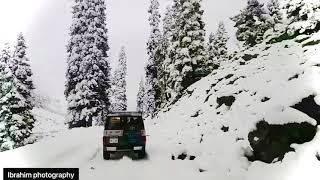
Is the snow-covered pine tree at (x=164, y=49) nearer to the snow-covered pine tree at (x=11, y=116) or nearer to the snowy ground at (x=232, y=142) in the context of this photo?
the snow-covered pine tree at (x=11, y=116)

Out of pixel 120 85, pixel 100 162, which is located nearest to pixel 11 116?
pixel 100 162

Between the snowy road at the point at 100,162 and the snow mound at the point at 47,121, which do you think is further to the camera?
the snow mound at the point at 47,121

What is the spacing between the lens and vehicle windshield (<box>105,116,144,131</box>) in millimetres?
19047

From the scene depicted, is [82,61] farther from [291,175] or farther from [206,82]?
[291,175]

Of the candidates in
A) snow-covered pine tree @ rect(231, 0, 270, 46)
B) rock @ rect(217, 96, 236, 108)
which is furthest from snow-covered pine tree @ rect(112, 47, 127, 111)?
rock @ rect(217, 96, 236, 108)

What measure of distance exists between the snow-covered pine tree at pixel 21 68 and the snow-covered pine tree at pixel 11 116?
0.67 meters

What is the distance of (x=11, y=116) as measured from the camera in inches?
1467

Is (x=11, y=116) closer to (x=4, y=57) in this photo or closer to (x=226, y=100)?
(x=4, y=57)

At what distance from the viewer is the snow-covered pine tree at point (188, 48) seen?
3862 cm

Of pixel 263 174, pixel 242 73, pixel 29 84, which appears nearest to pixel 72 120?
pixel 29 84

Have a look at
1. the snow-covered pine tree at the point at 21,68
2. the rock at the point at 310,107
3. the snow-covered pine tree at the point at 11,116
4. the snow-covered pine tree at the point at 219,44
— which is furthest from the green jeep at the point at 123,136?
the snow-covered pine tree at the point at 219,44

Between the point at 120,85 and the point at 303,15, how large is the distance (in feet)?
219

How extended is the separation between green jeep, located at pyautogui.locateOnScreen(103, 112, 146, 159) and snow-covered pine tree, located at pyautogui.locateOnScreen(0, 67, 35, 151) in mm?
19817

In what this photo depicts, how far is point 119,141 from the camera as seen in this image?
18750 millimetres
